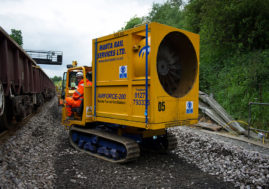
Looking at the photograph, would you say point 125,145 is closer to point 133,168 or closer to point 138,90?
point 133,168

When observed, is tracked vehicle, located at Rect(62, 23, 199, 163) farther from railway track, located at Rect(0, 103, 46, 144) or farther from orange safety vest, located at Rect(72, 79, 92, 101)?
railway track, located at Rect(0, 103, 46, 144)

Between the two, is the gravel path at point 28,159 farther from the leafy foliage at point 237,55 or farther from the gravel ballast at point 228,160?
the leafy foliage at point 237,55

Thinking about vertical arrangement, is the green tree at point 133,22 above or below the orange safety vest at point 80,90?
above

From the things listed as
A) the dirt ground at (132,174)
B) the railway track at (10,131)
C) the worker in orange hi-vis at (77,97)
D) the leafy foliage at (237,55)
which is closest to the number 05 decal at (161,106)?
the dirt ground at (132,174)


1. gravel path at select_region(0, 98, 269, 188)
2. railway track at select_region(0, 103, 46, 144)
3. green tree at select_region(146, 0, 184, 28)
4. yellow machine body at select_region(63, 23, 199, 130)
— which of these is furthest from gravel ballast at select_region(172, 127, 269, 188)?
green tree at select_region(146, 0, 184, 28)

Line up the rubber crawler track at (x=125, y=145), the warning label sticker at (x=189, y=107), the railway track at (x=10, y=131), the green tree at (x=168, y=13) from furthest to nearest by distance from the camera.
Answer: the green tree at (x=168, y=13) < the railway track at (x=10, y=131) < the warning label sticker at (x=189, y=107) < the rubber crawler track at (x=125, y=145)

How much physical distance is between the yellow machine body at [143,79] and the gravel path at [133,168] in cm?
100

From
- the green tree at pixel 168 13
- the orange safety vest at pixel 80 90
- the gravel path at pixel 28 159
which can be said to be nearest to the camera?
the gravel path at pixel 28 159

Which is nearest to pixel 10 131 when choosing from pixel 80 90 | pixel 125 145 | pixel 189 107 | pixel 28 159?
pixel 28 159

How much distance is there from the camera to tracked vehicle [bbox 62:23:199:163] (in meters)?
4.31

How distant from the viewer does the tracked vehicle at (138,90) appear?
431cm

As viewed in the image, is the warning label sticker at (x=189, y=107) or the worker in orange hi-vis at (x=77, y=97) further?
the worker in orange hi-vis at (x=77, y=97)

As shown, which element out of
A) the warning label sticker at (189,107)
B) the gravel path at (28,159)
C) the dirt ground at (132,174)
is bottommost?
the dirt ground at (132,174)

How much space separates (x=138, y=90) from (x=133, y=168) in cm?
172
